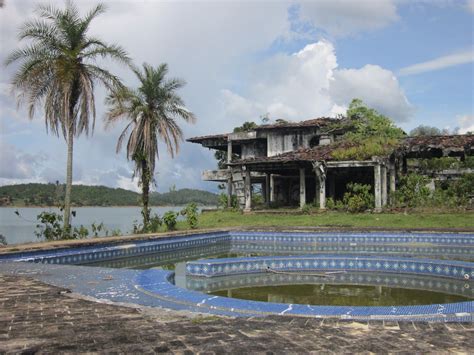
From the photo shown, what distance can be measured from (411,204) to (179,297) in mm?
19499

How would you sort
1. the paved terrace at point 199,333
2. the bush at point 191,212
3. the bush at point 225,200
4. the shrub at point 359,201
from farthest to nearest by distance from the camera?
the bush at point 225,200
the shrub at point 359,201
the bush at point 191,212
the paved terrace at point 199,333

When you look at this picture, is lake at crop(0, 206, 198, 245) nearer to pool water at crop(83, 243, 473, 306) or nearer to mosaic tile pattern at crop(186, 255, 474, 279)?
mosaic tile pattern at crop(186, 255, 474, 279)

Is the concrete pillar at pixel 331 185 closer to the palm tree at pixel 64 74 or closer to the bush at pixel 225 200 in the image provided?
the bush at pixel 225 200

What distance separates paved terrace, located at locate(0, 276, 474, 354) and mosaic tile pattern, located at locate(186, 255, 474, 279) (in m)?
4.73

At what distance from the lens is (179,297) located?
21.9 ft

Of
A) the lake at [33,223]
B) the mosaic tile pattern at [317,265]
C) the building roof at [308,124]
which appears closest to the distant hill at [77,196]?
the lake at [33,223]

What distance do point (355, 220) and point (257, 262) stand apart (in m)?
11.5

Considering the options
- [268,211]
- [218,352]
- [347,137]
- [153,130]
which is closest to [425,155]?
[347,137]

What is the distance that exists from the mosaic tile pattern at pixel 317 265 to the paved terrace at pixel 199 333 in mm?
4726

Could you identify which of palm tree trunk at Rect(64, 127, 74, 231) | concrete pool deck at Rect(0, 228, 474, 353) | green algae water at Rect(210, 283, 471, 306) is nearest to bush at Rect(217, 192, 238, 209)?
palm tree trunk at Rect(64, 127, 74, 231)

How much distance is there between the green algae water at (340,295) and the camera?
805 centimetres

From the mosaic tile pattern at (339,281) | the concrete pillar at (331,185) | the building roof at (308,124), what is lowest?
the mosaic tile pattern at (339,281)

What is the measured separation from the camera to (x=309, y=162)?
1012 inches

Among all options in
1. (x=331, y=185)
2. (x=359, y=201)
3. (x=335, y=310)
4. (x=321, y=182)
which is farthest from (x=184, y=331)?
(x=331, y=185)
